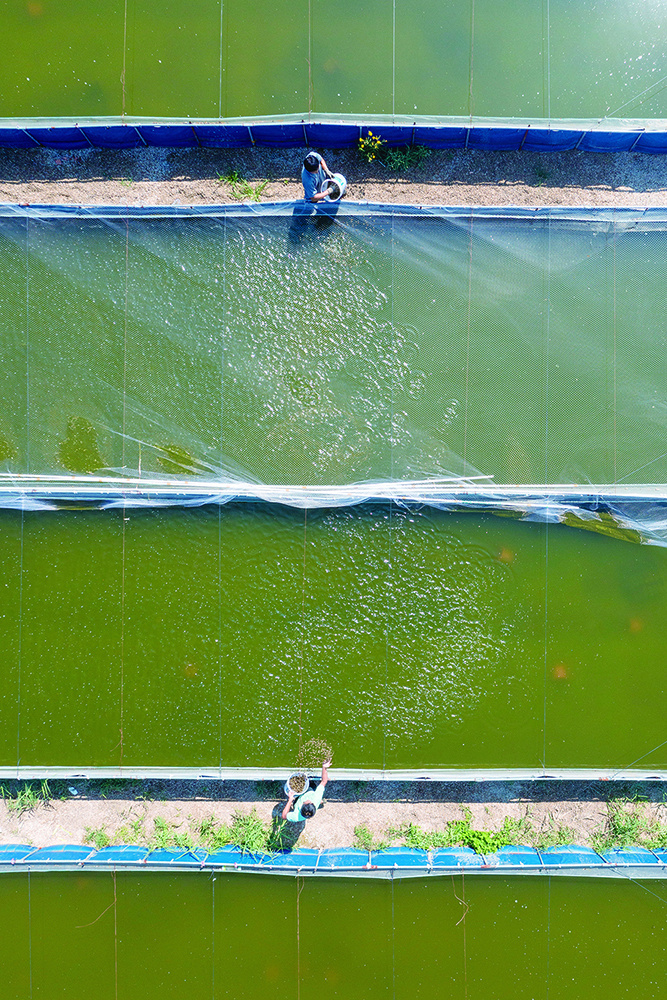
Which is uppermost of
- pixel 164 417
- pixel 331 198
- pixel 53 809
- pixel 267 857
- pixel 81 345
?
pixel 331 198

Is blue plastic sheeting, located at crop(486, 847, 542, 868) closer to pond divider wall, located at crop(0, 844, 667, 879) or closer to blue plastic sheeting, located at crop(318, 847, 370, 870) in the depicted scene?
pond divider wall, located at crop(0, 844, 667, 879)

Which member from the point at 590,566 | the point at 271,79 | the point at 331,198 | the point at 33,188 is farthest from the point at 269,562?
the point at 271,79

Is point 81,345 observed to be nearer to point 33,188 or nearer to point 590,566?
point 33,188

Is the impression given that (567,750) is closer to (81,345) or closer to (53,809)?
(53,809)

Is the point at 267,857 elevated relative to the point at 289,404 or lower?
lower

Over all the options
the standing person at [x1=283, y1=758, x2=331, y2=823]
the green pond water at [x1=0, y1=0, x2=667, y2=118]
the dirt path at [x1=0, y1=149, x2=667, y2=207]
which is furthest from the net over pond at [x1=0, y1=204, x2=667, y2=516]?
the standing person at [x1=283, y1=758, x2=331, y2=823]

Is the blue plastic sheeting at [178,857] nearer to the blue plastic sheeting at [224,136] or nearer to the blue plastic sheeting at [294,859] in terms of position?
the blue plastic sheeting at [294,859]

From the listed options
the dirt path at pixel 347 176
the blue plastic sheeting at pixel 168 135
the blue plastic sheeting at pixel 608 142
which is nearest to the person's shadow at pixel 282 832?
the dirt path at pixel 347 176
